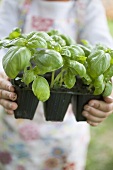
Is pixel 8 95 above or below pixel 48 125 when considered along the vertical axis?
above

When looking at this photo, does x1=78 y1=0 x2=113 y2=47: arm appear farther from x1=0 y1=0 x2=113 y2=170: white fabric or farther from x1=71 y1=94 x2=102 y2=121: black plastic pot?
x1=71 y1=94 x2=102 y2=121: black plastic pot

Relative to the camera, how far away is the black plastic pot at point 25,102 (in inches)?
33.3

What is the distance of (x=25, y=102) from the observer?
87 centimetres

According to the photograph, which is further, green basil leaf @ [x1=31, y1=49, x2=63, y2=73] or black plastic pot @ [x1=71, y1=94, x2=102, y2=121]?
black plastic pot @ [x1=71, y1=94, x2=102, y2=121]

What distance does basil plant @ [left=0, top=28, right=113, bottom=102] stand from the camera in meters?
0.73

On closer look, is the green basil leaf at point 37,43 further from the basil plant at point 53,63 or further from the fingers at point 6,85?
the fingers at point 6,85

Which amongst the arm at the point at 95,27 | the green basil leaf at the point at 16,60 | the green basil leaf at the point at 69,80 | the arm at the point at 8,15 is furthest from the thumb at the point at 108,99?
the arm at the point at 8,15

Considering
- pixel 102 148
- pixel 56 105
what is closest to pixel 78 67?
pixel 56 105

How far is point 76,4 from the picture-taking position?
50.9 inches

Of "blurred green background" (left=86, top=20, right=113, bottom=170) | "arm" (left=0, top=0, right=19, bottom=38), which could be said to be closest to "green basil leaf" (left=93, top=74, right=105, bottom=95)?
"arm" (left=0, top=0, right=19, bottom=38)

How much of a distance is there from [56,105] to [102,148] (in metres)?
1.28

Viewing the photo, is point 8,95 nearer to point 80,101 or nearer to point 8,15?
point 80,101

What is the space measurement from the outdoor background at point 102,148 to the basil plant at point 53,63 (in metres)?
1.17

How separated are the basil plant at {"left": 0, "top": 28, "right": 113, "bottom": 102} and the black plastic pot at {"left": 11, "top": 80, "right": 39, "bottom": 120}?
0.03 m
